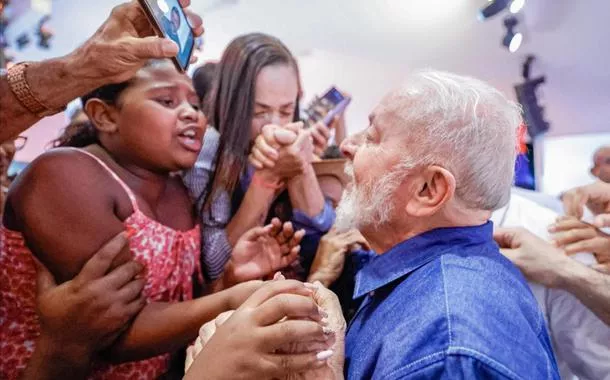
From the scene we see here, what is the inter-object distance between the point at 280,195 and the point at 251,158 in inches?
6.0

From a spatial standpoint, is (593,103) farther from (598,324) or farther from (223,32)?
(223,32)

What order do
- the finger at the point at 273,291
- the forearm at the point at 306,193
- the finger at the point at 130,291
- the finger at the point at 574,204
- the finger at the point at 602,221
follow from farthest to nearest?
the forearm at the point at 306,193 → the finger at the point at 574,204 → the finger at the point at 602,221 → the finger at the point at 130,291 → the finger at the point at 273,291

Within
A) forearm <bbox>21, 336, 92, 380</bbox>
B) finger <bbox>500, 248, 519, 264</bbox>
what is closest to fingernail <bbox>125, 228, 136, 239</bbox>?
forearm <bbox>21, 336, 92, 380</bbox>

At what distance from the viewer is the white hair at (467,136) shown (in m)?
0.81

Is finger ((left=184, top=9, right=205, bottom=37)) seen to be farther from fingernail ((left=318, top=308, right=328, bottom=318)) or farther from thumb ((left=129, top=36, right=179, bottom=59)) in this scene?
fingernail ((left=318, top=308, right=328, bottom=318))

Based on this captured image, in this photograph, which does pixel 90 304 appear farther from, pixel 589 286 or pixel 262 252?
pixel 589 286

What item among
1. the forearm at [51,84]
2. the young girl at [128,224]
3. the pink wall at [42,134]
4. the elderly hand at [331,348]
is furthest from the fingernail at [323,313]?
the pink wall at [42,134]

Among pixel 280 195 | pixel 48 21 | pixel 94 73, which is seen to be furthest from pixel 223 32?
pixel 94 73

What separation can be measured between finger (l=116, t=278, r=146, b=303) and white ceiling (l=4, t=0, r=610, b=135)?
0.55 meters

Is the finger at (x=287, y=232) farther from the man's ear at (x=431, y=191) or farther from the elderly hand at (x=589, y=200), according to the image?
the elderly hand at (x=589, y=200)

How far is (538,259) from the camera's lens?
105cm

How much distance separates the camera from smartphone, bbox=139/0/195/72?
822 millimetres

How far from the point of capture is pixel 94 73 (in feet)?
3.07

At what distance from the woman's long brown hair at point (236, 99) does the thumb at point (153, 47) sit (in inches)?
17.1
